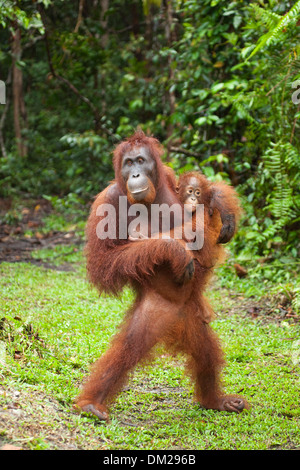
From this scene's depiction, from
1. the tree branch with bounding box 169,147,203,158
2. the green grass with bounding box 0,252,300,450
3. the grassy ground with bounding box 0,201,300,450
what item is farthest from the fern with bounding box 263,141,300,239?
the tree branch with bounding box 169,147,203,158

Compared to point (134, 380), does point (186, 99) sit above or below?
above

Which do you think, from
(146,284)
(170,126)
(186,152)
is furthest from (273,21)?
(170,126)

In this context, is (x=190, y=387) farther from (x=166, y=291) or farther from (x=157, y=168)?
(x=157, y=168)

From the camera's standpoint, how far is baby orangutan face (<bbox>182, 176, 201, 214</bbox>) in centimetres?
337

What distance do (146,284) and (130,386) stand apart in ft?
2.87

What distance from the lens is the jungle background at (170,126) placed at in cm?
517

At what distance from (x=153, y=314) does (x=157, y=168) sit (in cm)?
89

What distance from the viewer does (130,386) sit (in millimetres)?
3525

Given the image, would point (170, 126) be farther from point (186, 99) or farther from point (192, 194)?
point (192, 194)

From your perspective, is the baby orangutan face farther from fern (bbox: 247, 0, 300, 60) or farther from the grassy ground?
fern (bbox: 247, 0, 300, 60)

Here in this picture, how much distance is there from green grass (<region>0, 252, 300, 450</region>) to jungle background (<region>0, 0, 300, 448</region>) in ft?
0.17

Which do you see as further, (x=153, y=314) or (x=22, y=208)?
(x=22, y=208)

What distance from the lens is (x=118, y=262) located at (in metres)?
2.94
